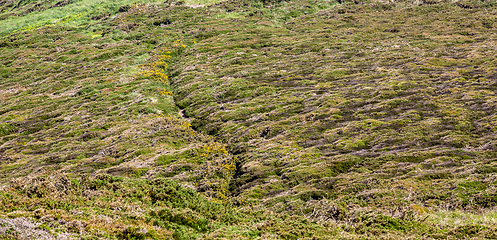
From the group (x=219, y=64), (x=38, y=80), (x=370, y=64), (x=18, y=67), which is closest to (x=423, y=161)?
(x=370, y=64)

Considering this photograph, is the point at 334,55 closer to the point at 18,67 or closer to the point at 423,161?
the point at 423,161

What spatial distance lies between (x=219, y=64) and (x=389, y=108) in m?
49.0

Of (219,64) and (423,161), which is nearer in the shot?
(423,161)

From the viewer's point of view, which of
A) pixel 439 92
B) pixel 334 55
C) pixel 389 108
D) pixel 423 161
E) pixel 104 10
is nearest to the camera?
pixel 423 161

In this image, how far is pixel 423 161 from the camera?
95.8ft

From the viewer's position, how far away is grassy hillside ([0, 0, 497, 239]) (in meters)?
17.6

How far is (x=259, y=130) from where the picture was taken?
142 feet

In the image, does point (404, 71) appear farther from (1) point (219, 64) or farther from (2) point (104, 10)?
(2) point (104, 10)

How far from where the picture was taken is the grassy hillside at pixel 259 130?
1756 centimetres

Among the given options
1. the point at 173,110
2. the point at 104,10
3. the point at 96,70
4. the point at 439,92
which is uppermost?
the point at 104,10

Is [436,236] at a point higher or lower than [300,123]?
higher

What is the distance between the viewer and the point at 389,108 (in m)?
43.4

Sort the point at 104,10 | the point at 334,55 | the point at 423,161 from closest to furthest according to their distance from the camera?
the point at 423,161
the point at 334,55
the point at 104,10

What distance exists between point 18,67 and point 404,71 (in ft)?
388
